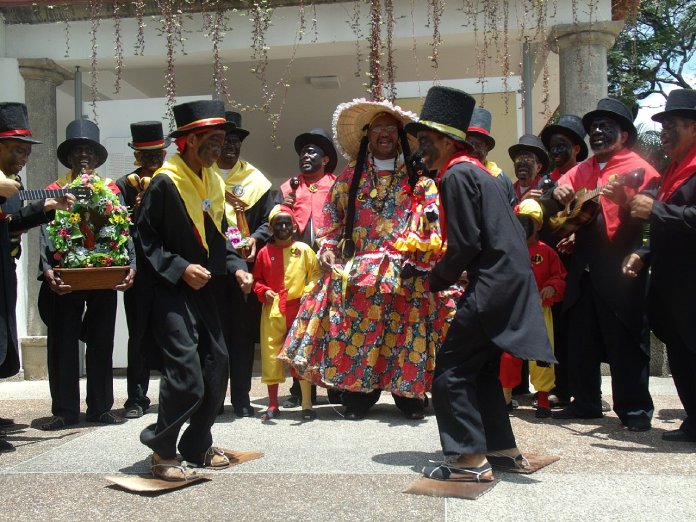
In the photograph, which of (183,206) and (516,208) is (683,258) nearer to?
(516,208)

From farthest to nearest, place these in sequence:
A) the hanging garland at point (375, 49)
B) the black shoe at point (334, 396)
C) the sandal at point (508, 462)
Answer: the hanging garland at point (375, 49)
the black shoe at point (334, 396)
the sandal at point (508, 462)

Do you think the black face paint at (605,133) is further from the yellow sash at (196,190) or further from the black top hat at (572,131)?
the yellow sash at (196,190)

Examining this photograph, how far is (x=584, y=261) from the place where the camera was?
6.62 m

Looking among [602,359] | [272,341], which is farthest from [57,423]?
[602,359]

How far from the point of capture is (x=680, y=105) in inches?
234

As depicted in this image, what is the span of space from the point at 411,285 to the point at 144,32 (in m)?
4.82

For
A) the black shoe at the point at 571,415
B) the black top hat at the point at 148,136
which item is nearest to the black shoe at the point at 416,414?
the black shoe at the point at 571,415

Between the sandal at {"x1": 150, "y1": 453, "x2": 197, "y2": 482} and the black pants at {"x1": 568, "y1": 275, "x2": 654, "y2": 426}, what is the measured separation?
312cm

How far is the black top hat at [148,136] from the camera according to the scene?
709 cm

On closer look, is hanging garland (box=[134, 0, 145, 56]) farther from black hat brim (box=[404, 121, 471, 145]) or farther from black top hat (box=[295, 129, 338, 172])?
black hat brim (box=[404, 121, 471, 145])

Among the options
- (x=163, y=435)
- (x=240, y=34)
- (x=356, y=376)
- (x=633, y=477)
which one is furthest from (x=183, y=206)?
(x=240, y=34)

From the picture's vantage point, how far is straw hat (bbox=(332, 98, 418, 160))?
6.69 meters

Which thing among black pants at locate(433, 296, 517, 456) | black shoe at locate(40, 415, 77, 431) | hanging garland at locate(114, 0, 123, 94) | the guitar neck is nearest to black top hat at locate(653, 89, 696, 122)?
black pants at locate(433, 296, 517, 456)

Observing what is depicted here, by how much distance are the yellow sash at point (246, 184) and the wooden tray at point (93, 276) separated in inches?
50.9
